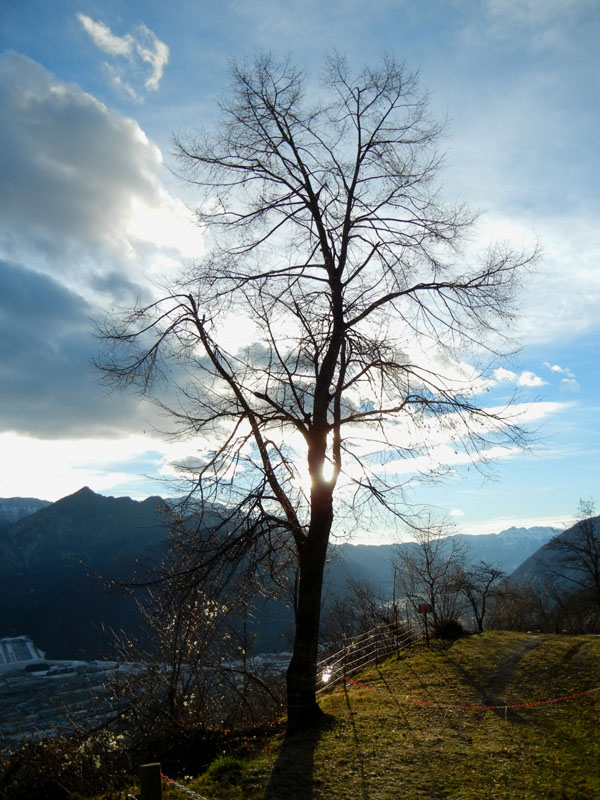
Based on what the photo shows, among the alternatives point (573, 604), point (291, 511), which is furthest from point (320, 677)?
point (573, 604)

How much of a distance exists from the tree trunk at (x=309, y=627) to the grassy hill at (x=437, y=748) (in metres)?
0.45

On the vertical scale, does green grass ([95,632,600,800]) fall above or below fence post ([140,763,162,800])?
below

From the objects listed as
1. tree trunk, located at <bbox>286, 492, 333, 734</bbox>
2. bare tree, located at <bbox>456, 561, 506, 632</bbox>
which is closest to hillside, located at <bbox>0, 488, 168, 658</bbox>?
bare tree, located at <bbox>456, 561, 506, 632</bbox>

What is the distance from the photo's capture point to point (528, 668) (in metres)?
13.6

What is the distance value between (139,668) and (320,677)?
436cm

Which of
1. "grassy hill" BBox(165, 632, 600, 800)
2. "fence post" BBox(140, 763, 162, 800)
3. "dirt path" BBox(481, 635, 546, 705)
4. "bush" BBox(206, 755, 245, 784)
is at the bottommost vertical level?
"dirt path" BBox(481, 635, 546, 705)

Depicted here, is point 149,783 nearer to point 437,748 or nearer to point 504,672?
point 437,748

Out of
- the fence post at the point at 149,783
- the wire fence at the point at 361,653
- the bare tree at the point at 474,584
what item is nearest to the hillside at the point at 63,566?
the bare tree at the point at 474,584

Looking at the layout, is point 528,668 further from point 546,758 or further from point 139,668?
point 139,668

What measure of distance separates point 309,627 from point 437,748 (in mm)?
2482

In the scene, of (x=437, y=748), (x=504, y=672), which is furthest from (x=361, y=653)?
(x=437, y=748)

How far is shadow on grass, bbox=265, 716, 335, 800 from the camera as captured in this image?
6.02 metres

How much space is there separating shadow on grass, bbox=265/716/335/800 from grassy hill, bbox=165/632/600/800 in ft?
0.05

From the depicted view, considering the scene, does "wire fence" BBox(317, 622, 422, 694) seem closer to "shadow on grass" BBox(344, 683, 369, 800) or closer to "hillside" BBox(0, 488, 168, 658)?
"shadow on grass" BBox(344, 683, 369, 800)
